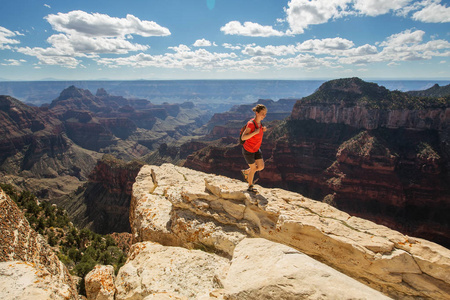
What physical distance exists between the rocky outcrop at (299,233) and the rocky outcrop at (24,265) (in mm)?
3429

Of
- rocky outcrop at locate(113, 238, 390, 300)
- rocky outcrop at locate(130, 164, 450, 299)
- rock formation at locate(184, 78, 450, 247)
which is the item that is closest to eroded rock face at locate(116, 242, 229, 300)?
rocky outcrop at locate(113, 238, 390, 300)

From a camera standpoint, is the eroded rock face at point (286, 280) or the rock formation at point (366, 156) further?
the rock formation at point (366, 156)

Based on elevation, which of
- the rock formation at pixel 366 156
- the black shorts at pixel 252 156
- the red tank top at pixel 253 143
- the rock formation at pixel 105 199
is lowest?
the rock formation at pixel 105 199

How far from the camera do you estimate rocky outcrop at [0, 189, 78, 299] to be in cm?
458

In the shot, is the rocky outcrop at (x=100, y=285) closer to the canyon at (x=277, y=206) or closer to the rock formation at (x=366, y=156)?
the canyon at (x=277, y=206)

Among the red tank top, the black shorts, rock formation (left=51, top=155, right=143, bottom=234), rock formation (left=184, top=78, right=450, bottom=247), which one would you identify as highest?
the red tank top

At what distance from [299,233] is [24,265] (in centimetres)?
732

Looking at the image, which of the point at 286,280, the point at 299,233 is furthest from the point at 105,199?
the point at 286,280

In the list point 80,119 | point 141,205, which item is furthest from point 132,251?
point 80,119

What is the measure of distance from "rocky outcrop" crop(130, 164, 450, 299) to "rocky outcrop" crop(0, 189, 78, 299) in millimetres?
3429

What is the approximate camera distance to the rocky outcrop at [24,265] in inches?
180

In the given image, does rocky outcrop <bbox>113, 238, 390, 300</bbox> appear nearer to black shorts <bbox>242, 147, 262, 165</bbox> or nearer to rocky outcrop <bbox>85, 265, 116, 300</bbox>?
rocky outcrop <bbox>85, 265, 116, 300</bbox>

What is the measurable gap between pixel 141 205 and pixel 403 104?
71.1m

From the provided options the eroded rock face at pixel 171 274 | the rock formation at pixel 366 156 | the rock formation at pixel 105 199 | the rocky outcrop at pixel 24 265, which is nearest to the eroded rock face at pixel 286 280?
the eroded rock face at pixel 171 274
